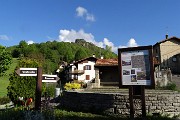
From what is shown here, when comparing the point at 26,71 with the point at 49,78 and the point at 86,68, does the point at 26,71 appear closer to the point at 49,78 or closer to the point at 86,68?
the point at 49,78

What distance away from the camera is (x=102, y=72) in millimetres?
33656

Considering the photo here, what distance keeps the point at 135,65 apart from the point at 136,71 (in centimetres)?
25

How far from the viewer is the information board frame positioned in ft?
34.2

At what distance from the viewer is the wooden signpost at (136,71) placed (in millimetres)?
10469

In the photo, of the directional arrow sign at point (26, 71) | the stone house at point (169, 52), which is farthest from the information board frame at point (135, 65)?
the stone house at point (169, 52)

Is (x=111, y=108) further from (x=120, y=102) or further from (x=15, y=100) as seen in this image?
(x=15, y=100)

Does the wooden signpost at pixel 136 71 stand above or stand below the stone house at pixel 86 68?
below

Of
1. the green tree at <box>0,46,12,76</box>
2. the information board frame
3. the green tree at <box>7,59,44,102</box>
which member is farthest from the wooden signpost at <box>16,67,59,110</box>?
the green tree at <box>0,46,12,76</box>

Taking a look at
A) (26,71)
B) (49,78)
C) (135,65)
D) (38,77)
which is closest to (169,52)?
(135,65)

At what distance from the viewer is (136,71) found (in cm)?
1072

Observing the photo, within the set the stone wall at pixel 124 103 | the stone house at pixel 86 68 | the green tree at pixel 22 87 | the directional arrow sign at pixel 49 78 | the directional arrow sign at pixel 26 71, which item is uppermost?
the stone house at pixel 86 68

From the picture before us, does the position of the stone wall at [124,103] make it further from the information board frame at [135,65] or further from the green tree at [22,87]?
the green tree at [22,87]

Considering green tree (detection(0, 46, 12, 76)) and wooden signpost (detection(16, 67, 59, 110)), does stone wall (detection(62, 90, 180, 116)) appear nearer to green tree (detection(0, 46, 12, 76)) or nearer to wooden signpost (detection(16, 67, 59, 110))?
wooden signpost (detection(16, 67, 59, 110))

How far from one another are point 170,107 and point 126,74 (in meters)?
3.58
